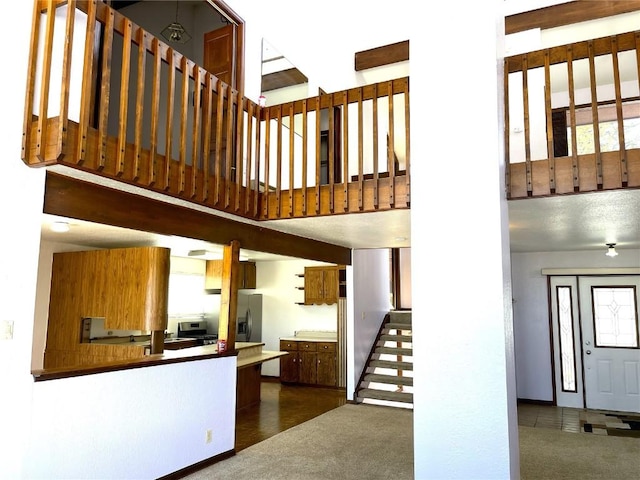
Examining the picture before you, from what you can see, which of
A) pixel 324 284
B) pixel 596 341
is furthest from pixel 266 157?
pixel 596 341

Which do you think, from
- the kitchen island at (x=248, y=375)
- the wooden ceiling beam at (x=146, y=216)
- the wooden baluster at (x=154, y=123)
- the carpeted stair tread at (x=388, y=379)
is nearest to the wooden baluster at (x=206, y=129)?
the wooden ceiling beam at (x=146, y=216)

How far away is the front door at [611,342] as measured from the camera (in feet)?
22.9

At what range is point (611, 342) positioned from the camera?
23.4 ft

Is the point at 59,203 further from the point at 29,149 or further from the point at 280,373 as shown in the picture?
the point at 280,373

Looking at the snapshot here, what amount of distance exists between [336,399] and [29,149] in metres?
5.99

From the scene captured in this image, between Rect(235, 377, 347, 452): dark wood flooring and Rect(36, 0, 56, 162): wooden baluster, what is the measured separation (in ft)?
11.7

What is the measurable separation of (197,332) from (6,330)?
6326 millimetres

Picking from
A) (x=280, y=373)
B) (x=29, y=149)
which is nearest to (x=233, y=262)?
(x=29, y=149)

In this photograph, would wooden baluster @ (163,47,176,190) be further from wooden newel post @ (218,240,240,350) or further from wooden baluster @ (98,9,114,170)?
wooden newel post @ (218,240,240,350)

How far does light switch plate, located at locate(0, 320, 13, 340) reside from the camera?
9.35 ft

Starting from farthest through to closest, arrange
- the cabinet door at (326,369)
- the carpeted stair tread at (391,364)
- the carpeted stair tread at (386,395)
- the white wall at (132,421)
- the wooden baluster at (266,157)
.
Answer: the cabinet door at (326,369)
the carpeted stair tread at (391,364)
the carpeted stair tread at (386,395)
the wooden baluster at (266,157)
the white wall at (132,421)

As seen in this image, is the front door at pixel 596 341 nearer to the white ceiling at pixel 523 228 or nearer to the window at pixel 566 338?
the window at pixel 566 338

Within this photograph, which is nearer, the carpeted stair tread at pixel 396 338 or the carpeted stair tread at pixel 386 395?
the carpeted stair tread at pixel 386 395

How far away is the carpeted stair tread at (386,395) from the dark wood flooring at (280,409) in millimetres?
346
